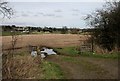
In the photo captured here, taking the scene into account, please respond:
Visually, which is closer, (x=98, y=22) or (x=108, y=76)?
(x=108, y=76)

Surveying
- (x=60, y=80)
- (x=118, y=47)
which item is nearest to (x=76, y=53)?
(x=118, y=47)

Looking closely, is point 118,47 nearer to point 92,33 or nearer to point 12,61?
point 92,33

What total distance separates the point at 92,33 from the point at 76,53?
454cm

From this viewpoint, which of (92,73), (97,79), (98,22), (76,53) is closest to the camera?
(97,79)

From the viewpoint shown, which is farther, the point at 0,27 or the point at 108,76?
the point at 108,76

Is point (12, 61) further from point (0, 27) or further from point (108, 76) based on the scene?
point (108, 76)

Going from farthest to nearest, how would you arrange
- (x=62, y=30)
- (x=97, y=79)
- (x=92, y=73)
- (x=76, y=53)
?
1. (x=62, y=30)
2. (x=76, y=53)
3. (x=92, y=73)
4. (x=97, y=79)

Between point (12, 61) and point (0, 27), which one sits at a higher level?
point (0, 27)

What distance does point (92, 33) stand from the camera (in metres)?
37.0

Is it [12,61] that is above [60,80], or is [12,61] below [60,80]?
above

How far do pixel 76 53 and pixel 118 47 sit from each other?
4.14 m

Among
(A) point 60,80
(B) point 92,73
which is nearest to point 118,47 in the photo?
(B) point 92,73

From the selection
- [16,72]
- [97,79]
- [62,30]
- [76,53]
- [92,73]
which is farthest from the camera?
[62,30]

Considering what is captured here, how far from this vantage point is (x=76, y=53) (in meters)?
33.4
